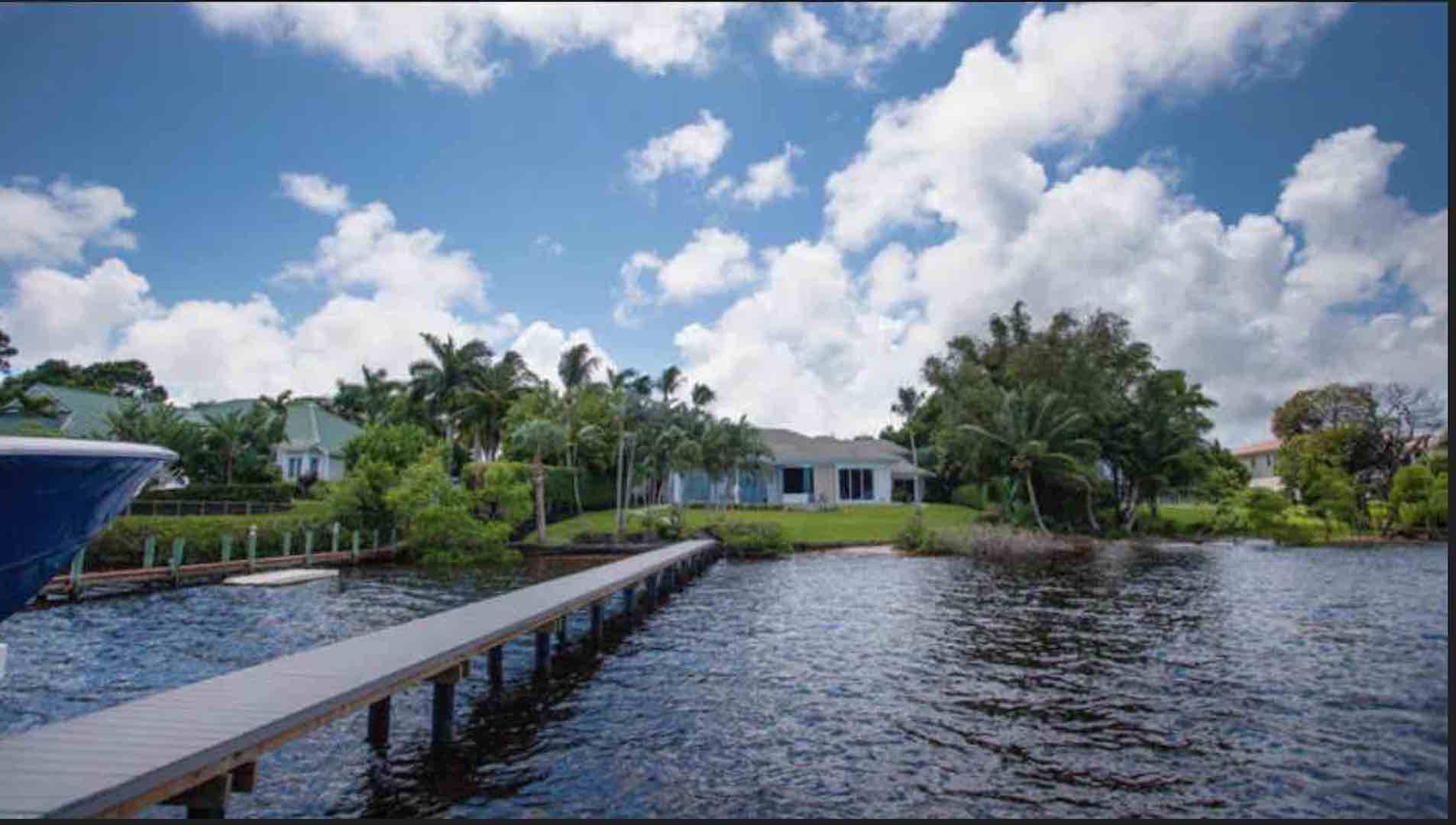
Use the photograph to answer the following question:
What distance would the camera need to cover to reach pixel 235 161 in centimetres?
1428

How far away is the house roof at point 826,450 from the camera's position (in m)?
45.8

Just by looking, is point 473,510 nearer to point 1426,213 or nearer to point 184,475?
point 184,475

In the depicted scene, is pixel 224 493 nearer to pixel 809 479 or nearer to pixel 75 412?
pixel 75 412

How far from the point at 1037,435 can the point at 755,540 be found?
15062mm

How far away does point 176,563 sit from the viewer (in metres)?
20.1

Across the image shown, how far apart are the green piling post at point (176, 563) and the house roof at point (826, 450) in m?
28.6

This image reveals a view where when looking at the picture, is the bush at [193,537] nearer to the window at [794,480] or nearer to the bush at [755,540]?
the bush at [755,540]

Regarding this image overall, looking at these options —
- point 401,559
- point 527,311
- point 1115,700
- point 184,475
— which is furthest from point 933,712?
point 184,475

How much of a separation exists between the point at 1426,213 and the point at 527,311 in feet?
91.5

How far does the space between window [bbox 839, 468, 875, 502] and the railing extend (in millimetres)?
29853

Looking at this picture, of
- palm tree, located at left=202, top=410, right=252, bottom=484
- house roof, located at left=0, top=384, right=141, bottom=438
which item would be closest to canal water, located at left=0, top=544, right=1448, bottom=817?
palm tree, located at left=202, top=410, right=252, bottom=484

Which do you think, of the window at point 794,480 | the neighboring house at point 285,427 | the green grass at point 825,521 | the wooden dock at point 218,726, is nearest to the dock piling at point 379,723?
the wooden dock at point 218,726

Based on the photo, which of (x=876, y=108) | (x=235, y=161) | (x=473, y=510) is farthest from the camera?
(x=473, y=510)

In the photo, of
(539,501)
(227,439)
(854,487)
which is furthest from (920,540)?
(227,439)
